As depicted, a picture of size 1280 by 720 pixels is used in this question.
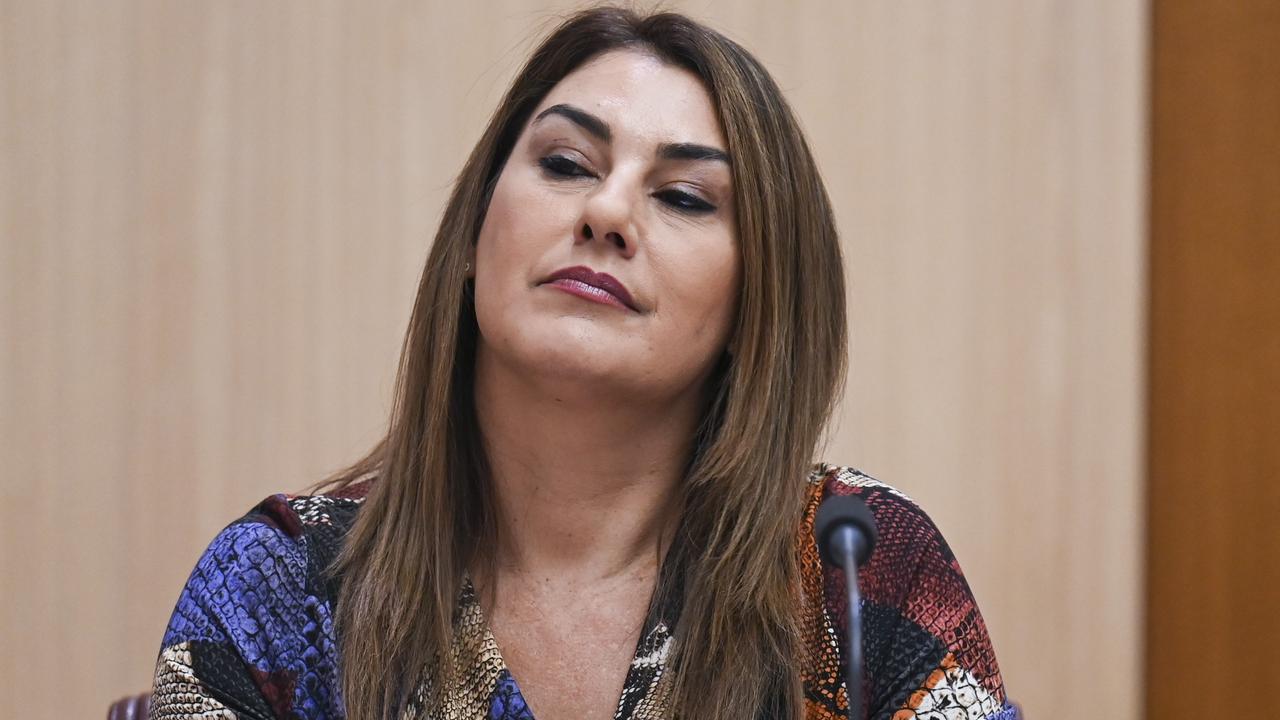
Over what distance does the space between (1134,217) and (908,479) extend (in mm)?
752

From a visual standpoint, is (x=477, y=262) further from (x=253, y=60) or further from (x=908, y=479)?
(x=908, y=479)

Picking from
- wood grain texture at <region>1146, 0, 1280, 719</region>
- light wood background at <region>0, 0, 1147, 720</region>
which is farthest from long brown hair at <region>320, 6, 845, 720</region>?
wood grain texture at <region>1146, 0, 1280, 719</region>

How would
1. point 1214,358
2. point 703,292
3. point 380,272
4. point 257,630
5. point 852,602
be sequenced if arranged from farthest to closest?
point 1214,358 < point 380,272 < point 703,292 < point 257,630 < point 852,602

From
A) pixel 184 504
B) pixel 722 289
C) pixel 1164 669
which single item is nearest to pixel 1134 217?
pixel 1164 669

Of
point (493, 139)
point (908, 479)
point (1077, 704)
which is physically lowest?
point (1077, 704)

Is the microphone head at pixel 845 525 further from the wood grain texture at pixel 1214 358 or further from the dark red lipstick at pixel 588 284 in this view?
the wood grain texture at pixel 1214 358

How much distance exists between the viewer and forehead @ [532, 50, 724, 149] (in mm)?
1463

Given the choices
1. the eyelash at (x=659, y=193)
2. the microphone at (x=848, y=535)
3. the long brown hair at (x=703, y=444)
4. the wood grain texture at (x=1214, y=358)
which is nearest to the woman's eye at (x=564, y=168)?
the eyelash at (x=659, y=193)

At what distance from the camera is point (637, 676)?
4.43 ft

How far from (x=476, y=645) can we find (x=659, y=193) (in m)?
0.54

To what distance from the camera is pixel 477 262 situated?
149 centimetres

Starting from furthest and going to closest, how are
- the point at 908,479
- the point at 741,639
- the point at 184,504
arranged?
the point at 908,479 → the point at 184,504 → the point at 741,639

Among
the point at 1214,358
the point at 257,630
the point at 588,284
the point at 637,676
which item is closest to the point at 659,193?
the point at 588,284

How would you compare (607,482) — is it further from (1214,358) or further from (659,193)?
(1214,358)
